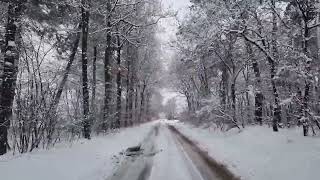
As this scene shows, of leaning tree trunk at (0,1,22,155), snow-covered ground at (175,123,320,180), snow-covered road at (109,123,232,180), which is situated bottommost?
snow-covered road at (109,123,232,180)

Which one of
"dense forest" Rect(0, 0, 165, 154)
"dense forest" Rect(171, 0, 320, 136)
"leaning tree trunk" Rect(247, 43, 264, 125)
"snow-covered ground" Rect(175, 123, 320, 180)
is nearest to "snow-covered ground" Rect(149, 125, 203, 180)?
"snow-covered ground" Rect(175, 123, 320, 180)

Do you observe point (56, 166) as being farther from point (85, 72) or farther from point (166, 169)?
point (85, 72)

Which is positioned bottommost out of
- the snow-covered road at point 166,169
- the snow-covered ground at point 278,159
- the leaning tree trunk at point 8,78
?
the snow-covered road at point 166,169

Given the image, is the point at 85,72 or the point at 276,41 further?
the point at 85,72

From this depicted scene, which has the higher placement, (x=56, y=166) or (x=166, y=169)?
(x=56, y=166)

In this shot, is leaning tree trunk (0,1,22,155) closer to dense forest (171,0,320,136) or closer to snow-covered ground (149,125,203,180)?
snow-covered ground (149,125,203,180)

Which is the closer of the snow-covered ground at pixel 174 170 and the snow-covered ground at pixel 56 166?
the snow-covered ground at pixel 56 166

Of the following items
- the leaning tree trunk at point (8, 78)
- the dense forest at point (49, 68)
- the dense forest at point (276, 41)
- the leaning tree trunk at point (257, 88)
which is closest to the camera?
the leaning tree trunk at point (8, 78)

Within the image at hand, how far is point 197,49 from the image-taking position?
1933 centimetres

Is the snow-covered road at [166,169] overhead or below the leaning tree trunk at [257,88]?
below

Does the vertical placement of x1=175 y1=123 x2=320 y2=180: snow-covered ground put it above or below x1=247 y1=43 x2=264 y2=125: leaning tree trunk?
below

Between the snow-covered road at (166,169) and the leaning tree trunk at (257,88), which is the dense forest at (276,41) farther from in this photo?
the snow-covered road at (166,169)

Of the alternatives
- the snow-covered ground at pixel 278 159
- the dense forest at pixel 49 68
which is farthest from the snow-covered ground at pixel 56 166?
the snow-covered ground at pixel 278 159

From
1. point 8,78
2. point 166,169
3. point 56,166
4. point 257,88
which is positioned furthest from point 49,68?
point 257,88
